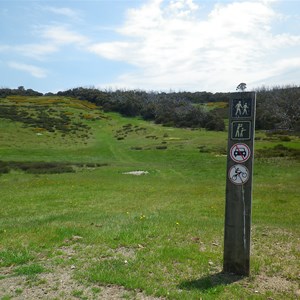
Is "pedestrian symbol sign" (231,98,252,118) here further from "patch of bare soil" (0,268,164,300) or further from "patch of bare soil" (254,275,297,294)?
"patch of bare soil" (0,268,164,300)

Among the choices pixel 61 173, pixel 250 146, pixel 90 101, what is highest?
pixel 90 101

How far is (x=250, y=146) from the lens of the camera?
23.5ft

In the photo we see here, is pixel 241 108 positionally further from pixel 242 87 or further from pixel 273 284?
pixel 273 284

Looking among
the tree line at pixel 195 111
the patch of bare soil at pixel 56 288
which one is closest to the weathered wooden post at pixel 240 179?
the patch of bare soil at pixel 56 288

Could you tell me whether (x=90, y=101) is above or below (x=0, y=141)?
above

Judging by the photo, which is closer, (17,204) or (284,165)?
(17,204)

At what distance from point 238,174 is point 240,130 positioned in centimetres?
87

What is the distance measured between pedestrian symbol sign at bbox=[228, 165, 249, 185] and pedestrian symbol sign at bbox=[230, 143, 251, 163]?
0.48ft

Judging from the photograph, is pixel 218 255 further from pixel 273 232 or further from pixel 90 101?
pixel 90 101

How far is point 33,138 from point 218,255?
6728 centimetres

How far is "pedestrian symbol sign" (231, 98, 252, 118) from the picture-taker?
7254mm

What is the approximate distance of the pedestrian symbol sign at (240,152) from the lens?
721cm

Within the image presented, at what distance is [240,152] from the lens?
729 centimetres

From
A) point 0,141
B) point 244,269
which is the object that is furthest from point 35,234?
point 0,141
